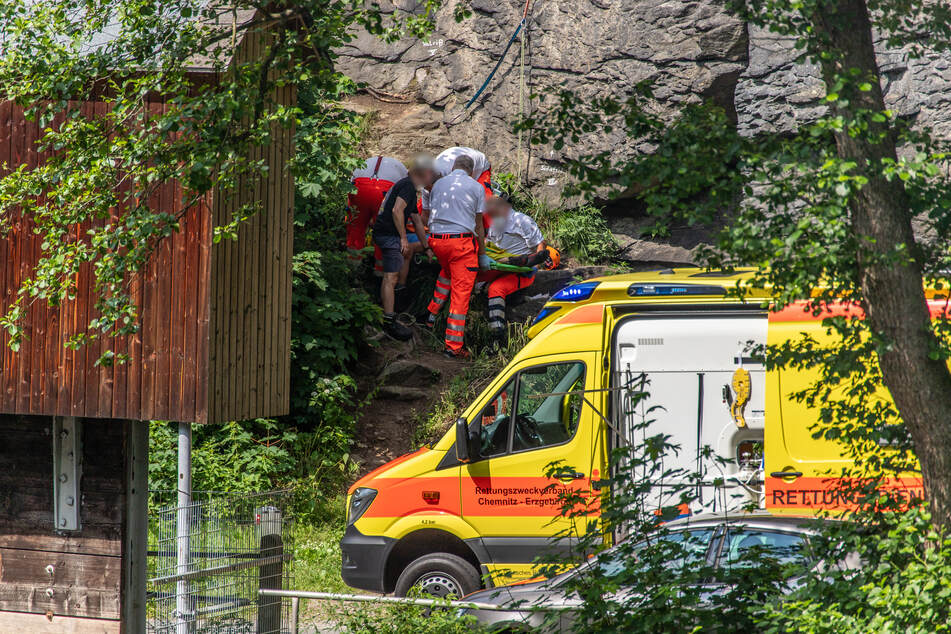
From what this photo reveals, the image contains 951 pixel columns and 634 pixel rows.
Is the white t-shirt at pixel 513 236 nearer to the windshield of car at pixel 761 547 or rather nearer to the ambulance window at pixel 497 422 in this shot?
the ambulance window at pixel 497 422

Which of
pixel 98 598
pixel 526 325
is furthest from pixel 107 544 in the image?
pixel 526 325

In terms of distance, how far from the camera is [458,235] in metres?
14.0

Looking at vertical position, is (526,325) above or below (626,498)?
above

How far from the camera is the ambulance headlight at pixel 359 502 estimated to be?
9055mm

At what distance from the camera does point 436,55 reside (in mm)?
18219

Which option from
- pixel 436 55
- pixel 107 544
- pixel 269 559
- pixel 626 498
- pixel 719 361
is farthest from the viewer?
pixel 436 55

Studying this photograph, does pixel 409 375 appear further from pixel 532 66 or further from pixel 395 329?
pixel 532 66

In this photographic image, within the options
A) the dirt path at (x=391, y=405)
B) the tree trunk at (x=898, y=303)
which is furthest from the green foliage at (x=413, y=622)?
the dirt path at (x=391, y=405)

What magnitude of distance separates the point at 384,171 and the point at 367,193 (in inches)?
18.5

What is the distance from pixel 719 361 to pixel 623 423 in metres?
0.95

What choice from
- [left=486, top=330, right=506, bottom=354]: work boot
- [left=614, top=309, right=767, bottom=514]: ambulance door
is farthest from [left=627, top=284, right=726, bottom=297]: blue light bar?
[left=486, top=330, right=506, bottom=354]: work boot

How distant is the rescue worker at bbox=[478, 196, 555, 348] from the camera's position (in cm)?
1454

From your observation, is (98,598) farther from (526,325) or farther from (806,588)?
(526,325)

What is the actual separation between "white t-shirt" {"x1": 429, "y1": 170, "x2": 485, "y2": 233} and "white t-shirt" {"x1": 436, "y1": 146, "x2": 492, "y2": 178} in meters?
1.28
